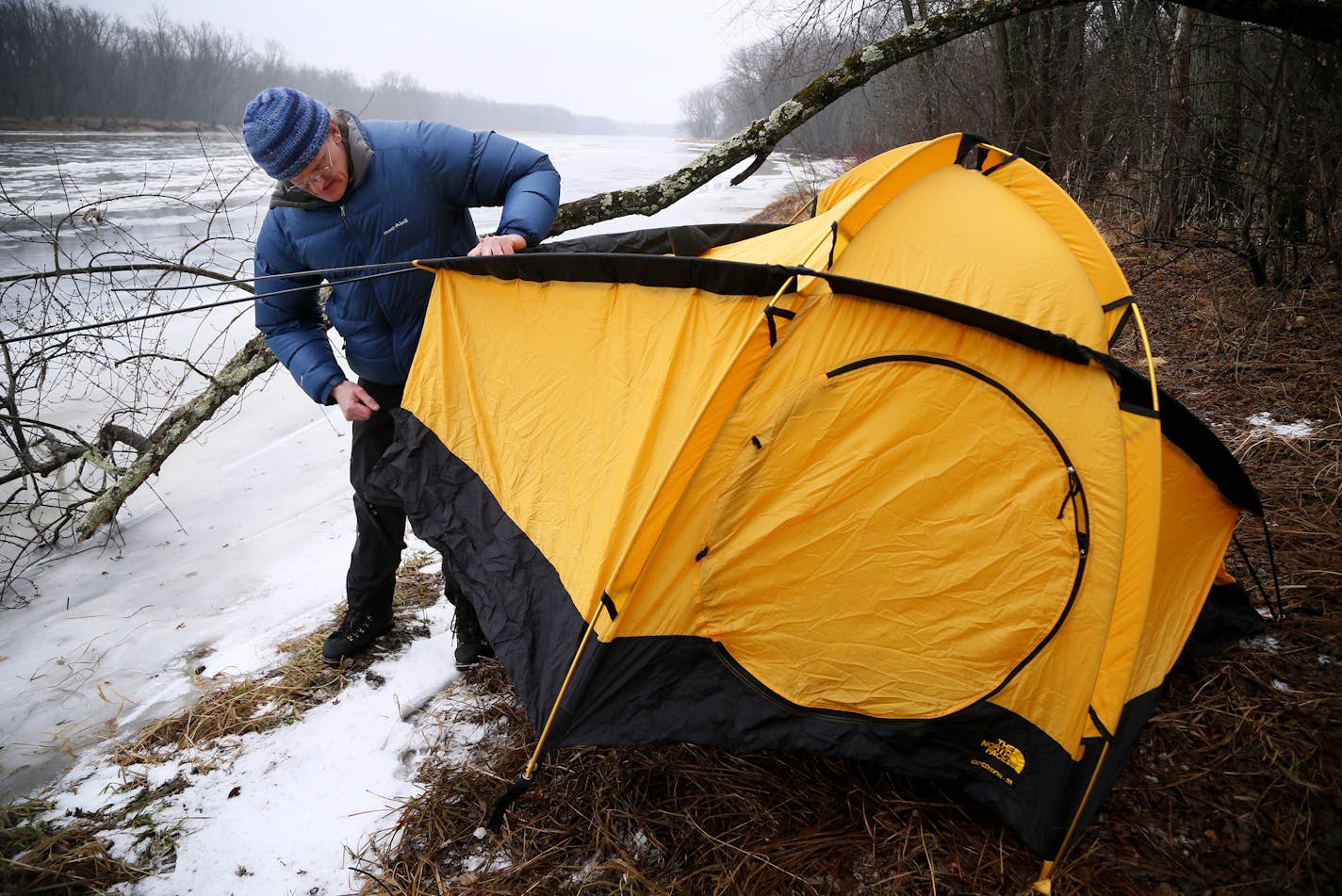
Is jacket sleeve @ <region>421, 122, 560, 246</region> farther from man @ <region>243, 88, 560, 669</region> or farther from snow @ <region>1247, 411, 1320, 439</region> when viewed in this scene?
snow @ <region>1247, 411, 1320, 439</region>

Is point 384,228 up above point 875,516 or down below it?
above

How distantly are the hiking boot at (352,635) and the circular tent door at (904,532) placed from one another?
1.79 meters

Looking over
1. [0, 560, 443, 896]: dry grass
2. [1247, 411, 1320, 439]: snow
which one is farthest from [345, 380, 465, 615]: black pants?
[1247, 411, 1320, 439]: snow

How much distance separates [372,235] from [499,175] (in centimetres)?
51

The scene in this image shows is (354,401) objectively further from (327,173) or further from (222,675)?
(222,675)

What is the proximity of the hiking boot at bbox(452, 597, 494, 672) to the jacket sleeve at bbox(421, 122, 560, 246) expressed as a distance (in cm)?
153

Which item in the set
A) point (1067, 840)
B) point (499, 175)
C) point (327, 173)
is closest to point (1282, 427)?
point (1067, 840)

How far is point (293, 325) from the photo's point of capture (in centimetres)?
259

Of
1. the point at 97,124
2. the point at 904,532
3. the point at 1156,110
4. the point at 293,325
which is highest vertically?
the point at 97,124

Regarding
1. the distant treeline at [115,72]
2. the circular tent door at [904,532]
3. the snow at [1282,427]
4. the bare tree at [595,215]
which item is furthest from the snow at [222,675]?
the distant treeline at [115,72]

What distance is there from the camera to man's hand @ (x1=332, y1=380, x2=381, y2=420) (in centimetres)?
247

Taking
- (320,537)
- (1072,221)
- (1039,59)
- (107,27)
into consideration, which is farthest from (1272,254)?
(107,27)

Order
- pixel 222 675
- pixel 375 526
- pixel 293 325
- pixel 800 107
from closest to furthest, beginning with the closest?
pixel 293 325 < pixel 375 526 < pixel 222 675 < pixel 800 107

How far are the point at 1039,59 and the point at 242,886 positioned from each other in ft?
38.5
